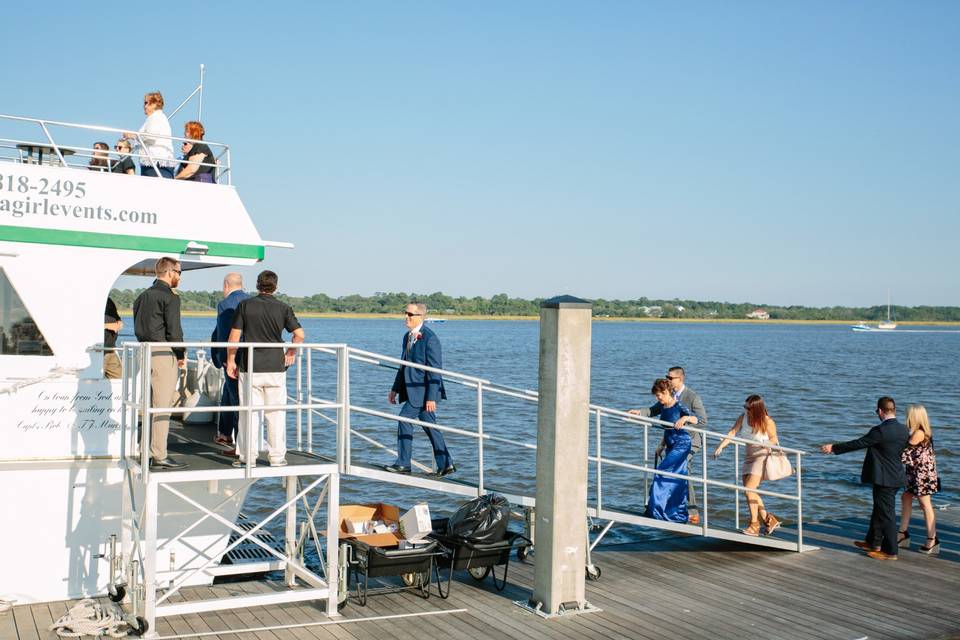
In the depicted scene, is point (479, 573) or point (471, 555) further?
point (479, 573)

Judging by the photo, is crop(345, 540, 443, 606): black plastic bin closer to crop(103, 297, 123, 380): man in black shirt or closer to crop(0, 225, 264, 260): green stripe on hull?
crop(103, 297, 123, 380): man in black shirt

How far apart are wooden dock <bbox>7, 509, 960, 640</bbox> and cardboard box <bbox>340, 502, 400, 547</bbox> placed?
19.0 inches

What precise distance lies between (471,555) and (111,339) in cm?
393

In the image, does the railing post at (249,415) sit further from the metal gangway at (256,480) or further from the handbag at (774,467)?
the handbag at (774,467)

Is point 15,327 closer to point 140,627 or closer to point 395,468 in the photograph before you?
point 140,627

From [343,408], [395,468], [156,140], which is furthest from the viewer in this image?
[156,140]

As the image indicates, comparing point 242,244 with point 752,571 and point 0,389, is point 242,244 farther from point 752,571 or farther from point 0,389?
point 752,571

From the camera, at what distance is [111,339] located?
29.1 ft

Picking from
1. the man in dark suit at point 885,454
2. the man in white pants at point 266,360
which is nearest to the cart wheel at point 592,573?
the man in dark suit at point 885,454

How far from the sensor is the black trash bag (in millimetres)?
8125

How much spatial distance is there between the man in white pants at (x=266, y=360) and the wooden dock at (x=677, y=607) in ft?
4.43

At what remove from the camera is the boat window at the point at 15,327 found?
26.4ft

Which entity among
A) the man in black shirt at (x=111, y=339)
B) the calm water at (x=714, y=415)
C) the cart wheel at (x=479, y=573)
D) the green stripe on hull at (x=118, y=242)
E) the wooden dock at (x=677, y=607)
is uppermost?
the green stripe on hull at (x=118, y=242)

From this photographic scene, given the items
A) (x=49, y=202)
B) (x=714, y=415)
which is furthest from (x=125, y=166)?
(x=714, y=415)
